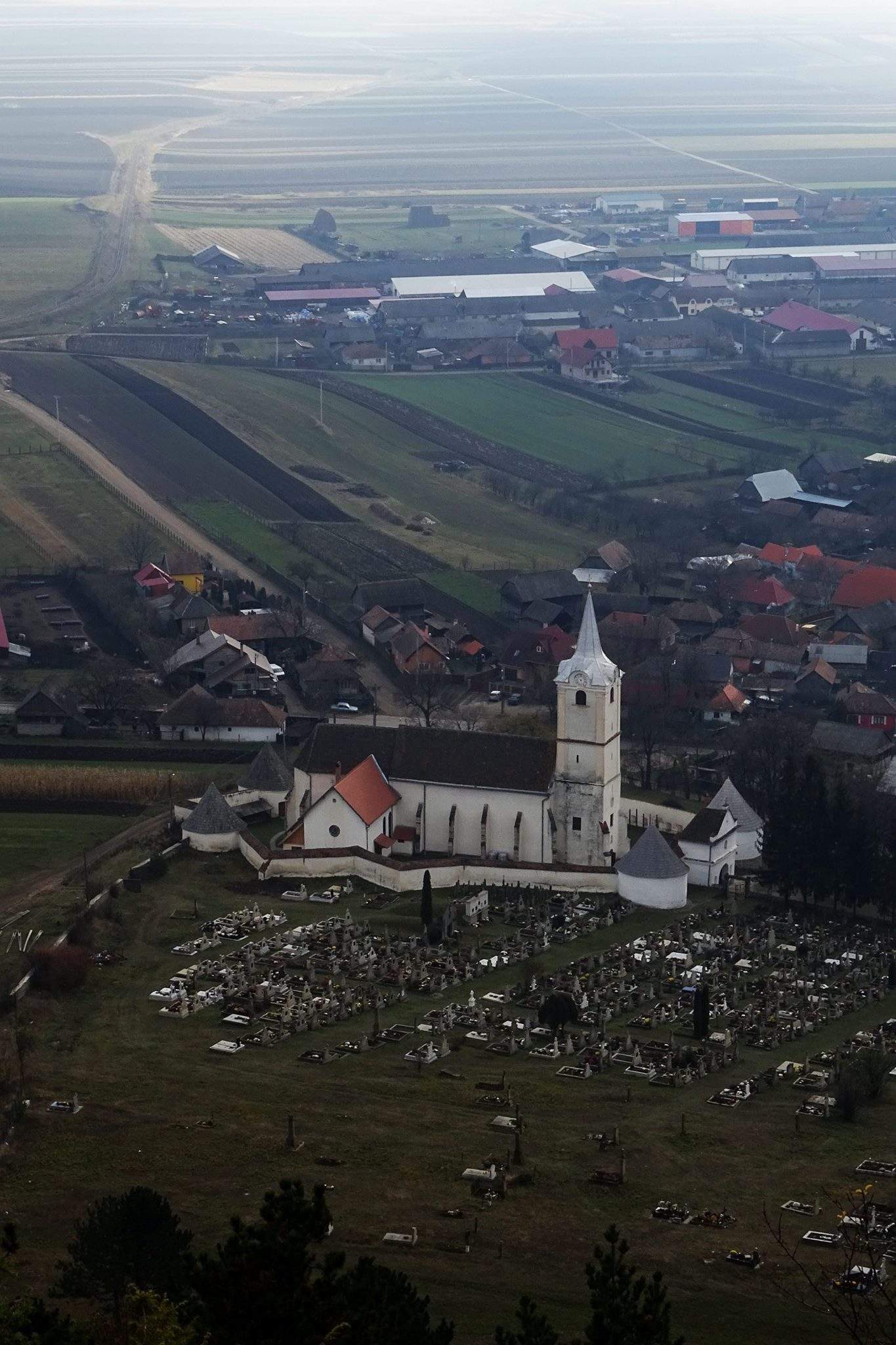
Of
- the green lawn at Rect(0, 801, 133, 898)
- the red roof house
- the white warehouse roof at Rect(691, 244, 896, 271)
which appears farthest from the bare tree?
the white warehouse roof at Rect(691, 244, 896, 271)

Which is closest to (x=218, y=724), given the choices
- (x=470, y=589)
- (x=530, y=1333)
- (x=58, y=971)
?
(x=470, y=589)

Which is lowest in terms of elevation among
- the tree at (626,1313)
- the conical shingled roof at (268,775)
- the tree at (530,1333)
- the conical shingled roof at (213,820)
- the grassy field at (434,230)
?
the grassy field at (434,230)

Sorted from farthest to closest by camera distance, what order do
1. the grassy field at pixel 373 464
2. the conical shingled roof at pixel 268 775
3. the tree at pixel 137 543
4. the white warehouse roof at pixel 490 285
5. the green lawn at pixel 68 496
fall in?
the white warehouse roof at pixel 490 285, the grassy field at pixel 373 464, the green lawn at pixel 68 496, the tree at pixel 137 543, the conical shingled roof at pixel 268 775

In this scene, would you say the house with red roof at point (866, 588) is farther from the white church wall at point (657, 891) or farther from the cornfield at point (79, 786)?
the white church wall at point (657, 891)

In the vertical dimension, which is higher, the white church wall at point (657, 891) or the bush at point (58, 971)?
the bush at point (58, 971)

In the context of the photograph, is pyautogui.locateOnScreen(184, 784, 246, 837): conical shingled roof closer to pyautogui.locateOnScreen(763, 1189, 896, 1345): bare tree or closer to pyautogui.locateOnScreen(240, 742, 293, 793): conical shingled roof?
pyautogui.locateOnScreen(240, 742, 293, 793): conical shingled roof

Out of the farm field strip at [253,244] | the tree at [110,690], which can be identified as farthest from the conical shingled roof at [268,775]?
the farm field strip at [253,244]

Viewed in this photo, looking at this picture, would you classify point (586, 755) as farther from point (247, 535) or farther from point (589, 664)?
point (247, 535)
